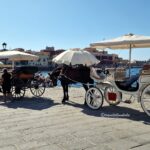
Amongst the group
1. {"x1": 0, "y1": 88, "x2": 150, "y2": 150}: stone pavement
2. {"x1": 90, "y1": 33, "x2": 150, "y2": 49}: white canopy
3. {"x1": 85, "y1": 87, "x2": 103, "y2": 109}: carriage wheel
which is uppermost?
{"x1": 90, "y1": 33, "x2": 150, "y2": 49}: white canopy

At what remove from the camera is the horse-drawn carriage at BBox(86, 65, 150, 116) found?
299 inches

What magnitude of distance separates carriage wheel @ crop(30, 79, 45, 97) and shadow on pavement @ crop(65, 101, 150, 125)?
3.69 m

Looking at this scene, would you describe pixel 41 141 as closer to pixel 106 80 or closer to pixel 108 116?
pixel 108 116

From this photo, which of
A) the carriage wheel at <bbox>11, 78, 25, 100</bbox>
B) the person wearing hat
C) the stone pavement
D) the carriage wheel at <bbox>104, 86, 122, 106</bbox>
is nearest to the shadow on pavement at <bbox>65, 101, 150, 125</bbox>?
the stone pavement

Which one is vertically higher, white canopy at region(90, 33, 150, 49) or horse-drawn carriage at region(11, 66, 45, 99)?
white canopy at region(90, 33, 150, 49)

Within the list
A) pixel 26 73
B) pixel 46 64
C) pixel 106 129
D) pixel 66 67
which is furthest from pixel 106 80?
pixel 46 64

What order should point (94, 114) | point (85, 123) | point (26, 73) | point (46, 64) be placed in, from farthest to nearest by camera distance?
point (46, 64), point (26, 73), point (94, 114), point (85, 123)

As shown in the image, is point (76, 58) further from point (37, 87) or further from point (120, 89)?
point (37, 87)

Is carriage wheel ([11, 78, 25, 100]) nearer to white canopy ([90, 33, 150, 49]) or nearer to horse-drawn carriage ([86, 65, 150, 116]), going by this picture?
horse-drawn carriage ([86, 65, 150, 116])

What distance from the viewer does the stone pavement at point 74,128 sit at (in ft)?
17.3

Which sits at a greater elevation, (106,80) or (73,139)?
(106,80)

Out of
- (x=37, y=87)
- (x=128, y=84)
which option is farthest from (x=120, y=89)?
(x=37, y=87)

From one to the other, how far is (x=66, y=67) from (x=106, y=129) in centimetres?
433

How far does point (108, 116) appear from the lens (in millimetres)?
7805
